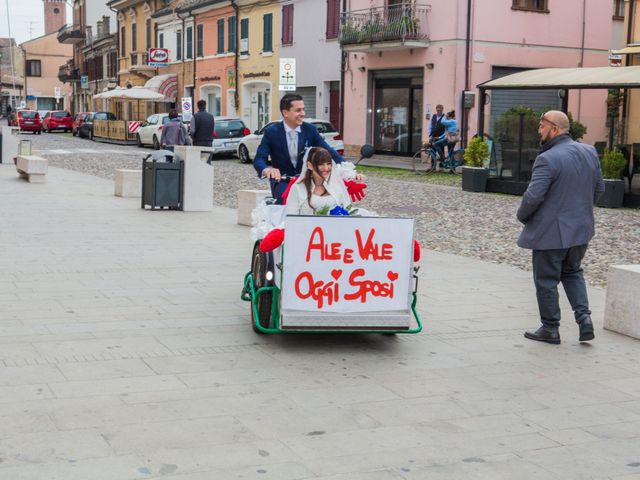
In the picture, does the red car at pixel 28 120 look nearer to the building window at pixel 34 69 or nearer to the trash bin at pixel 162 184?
the building window at pixel 34 69

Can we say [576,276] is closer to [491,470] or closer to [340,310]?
[340,310]

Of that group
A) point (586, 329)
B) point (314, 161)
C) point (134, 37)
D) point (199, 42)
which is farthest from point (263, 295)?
point (134, 37)

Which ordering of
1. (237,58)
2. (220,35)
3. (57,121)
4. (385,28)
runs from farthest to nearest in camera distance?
(57,121), (220,35), (237,58), (385,28)

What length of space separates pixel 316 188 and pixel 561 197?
5.62 feet

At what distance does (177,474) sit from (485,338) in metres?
3.42

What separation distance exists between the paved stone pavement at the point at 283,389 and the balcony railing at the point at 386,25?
2210cm

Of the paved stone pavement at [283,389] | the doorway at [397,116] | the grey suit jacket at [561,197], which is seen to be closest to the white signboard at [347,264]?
Result: the paved stone pavement at [283,389]

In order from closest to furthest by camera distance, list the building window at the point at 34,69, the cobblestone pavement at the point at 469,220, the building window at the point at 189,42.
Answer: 1. the cobblestone pavement at the point at 469,220
2. the building window at the point at 189,42
3. the building window at the point at 34,69

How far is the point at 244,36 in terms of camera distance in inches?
1692

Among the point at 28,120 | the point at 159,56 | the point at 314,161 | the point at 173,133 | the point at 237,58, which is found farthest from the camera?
the point at 28,120

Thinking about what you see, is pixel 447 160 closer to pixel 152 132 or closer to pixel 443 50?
pixel 443 50

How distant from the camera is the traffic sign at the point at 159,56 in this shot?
173 feet

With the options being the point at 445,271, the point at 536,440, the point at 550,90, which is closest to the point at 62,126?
the point at 550,90

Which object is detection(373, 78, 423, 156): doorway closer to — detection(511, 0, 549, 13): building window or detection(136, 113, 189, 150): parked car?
detection(511, 0, 549, 13): building window
